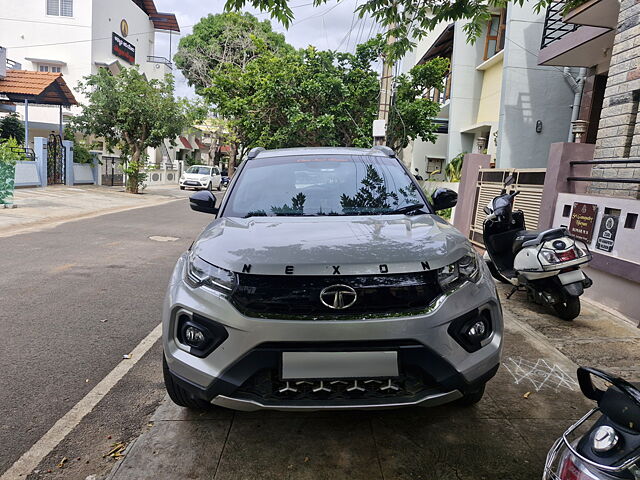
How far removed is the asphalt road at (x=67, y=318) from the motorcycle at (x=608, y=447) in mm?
2390

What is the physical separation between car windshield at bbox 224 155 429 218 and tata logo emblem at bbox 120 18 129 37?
36297 mm

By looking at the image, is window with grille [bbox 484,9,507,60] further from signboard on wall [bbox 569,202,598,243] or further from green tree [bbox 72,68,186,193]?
green tree [bbox 72,68,186,193]

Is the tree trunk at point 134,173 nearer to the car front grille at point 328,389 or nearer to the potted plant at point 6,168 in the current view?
the potted plant at point 6,168

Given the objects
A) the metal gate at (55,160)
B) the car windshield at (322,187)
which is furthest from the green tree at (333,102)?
the car windshield at (322,187)

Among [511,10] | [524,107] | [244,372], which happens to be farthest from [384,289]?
[511,10]

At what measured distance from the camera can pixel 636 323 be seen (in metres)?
4.82

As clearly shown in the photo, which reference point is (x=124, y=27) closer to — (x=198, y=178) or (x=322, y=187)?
(x=198, y=178)

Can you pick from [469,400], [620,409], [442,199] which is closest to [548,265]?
[442,199]

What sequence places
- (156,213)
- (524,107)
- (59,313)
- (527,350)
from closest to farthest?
(527,350) → (59,313) → (524,107) → (156,213)

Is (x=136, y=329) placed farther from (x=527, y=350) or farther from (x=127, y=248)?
(x=127, y=248)

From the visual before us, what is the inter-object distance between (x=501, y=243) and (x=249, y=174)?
3443 mm

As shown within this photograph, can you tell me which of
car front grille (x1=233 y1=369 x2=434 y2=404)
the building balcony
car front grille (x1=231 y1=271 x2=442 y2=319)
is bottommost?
car front grille (x1=233 y1=369 x2=434 y2=404)

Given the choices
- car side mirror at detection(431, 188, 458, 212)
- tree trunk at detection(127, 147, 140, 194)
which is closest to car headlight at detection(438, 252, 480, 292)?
car side mirror at detection(431, 188, 458, 212)

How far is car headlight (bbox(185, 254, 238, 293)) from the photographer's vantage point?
2.27 m
